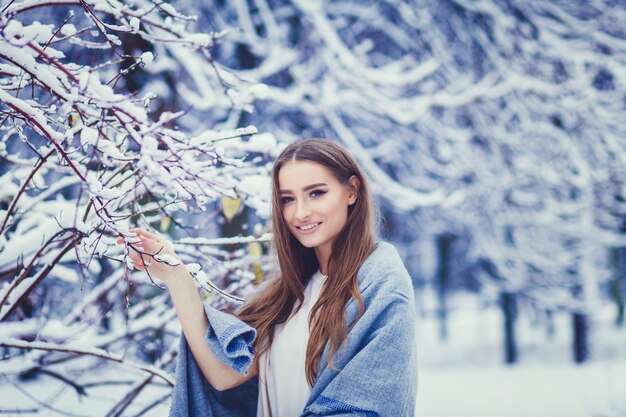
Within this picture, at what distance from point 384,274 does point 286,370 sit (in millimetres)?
496

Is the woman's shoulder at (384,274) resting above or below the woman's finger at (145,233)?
below

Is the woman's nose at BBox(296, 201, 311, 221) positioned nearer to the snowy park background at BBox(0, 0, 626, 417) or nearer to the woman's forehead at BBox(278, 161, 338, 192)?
the woman's forehead at BBox(278, 161, 338, 192)

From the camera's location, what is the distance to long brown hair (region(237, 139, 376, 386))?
1.90 meters

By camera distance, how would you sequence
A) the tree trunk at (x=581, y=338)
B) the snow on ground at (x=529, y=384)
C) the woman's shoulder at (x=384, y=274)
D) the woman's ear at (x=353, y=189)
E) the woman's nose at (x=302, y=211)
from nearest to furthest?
the woman's shoulder at (x=384, y=274)
the woman's nose at (x=302, y=211)
the woman's ear at (x=353, y=189)
the snow on ground at (x=529, y=384)
the tree trunk at (x=581, y=338)

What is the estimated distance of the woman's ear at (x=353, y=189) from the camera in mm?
2125

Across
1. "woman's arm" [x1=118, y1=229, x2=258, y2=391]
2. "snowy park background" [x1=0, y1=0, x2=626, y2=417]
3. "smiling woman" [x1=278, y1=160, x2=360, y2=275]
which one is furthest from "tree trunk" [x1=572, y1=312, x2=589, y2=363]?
"woman's arm" [x1=118, y1=229, x2=258, y2=391]

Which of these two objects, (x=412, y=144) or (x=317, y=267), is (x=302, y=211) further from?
(x=412, y=144)

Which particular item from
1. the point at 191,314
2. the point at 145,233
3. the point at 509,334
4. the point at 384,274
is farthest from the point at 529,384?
the point at 145,233

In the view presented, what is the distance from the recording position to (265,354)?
213 cm

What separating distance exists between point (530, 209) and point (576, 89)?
2022 millimetres

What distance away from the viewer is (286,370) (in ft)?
6.74

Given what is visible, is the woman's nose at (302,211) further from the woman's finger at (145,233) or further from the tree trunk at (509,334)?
the tree trunk at (509,334)

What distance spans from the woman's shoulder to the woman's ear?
0.71 feet

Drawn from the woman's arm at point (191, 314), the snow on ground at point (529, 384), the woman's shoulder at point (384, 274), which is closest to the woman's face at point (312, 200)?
the woman's shoulder at point (384, 274)
